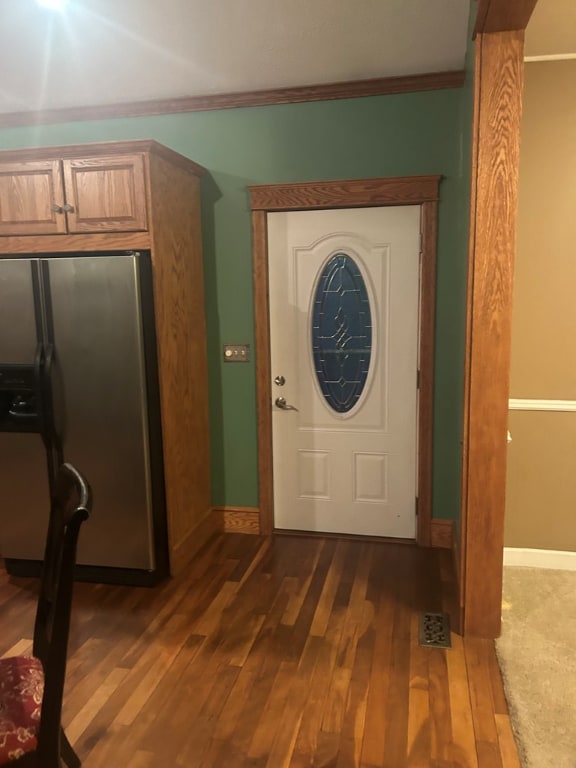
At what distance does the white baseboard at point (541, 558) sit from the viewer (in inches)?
125

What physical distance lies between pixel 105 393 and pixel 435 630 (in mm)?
1908

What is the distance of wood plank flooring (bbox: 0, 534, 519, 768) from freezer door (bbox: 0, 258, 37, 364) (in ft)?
4.09

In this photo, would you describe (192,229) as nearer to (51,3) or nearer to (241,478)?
(51,3)

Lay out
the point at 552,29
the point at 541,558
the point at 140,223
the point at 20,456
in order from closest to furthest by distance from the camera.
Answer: the point at 552,29 → the point at 140,223 → the point at 20,456 → the point at 541,558

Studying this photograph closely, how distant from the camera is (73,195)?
2955 mm

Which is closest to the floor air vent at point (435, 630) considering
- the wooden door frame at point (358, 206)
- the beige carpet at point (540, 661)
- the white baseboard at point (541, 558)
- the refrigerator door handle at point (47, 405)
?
the beige carpet at point (540, 661)

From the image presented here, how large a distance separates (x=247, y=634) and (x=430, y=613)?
868 mm

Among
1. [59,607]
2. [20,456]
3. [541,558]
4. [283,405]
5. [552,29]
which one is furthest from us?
[283,405]

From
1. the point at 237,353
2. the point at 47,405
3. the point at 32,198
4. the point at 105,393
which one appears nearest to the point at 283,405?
the point at 237,353

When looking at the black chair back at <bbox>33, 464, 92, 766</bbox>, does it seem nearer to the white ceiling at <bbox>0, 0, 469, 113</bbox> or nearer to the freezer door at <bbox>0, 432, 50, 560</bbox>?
the freezer door at <bbox>0, 432, 50, 560</bbox>

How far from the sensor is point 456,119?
10.4 ft

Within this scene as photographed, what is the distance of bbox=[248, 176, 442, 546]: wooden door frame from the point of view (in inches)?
128

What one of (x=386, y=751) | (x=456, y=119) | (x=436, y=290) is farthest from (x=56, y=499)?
(x=456, y=119)

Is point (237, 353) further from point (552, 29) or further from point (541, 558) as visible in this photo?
point (552, 29)
